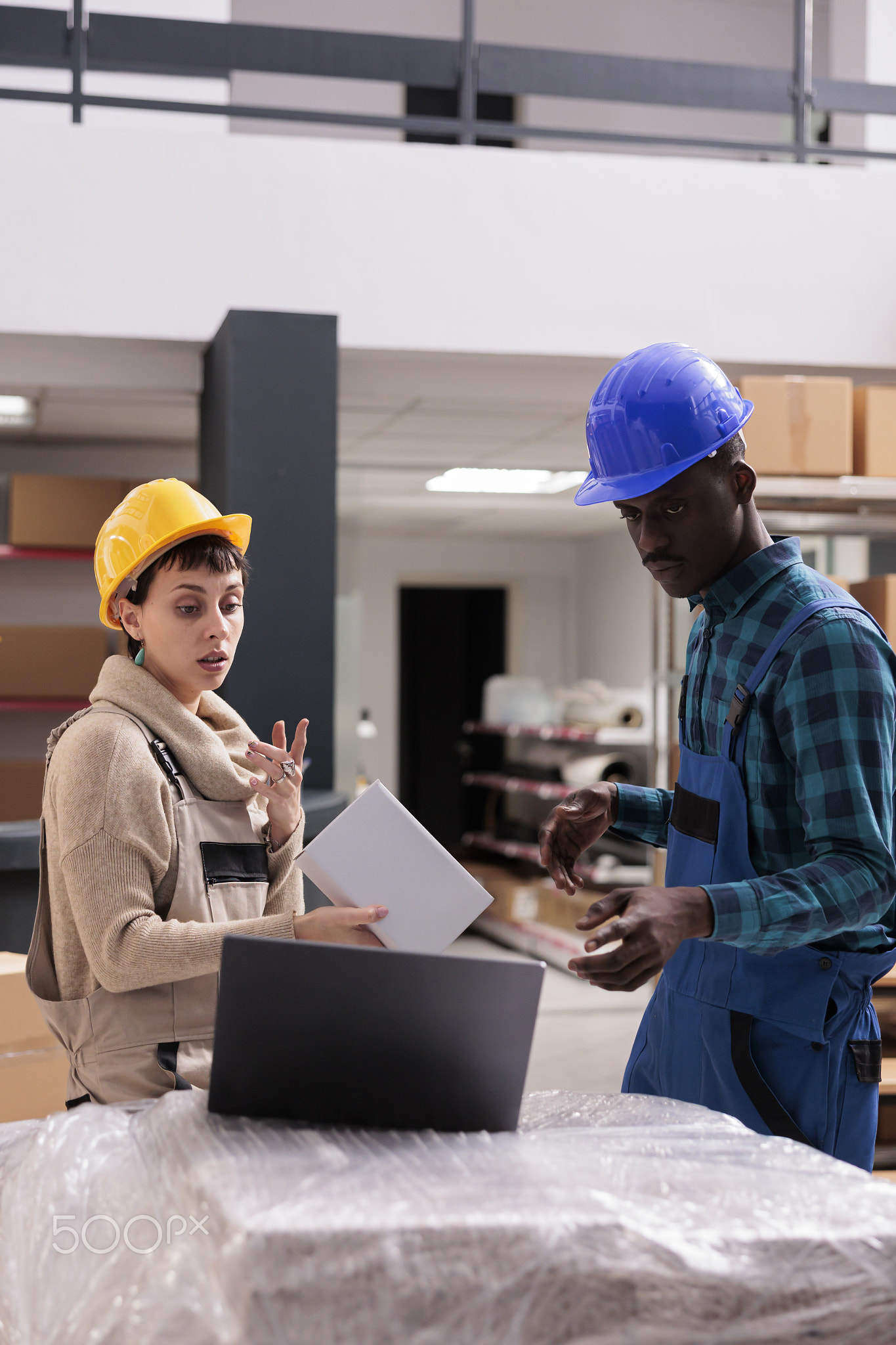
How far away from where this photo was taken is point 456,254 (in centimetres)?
440

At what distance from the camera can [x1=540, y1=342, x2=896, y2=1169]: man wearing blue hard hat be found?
1.37 meters

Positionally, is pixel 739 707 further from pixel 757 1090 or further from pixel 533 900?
pixel 533 900

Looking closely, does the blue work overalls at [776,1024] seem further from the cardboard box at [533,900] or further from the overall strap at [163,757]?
the cardboard box at [533,900]

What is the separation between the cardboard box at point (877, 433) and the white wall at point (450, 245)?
79 centimetres

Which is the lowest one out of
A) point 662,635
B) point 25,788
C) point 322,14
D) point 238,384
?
point 25,788

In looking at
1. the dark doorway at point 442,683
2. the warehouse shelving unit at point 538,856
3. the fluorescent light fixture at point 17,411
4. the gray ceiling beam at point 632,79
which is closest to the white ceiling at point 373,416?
the fluorescent light fixture at point 17,411

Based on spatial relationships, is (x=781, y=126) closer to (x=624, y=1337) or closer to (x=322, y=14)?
(x=322, y=14)

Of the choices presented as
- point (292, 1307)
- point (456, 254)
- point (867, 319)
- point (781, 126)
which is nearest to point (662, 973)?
point (292, 1307)

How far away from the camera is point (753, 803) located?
5.02 ft

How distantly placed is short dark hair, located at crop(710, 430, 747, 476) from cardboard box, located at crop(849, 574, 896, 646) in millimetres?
2333

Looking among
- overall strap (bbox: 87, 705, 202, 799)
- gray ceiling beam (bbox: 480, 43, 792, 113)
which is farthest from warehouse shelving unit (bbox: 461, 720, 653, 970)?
overall strap (bbox: 87, 705, 202, 799)

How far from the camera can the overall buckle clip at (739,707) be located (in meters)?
1.53

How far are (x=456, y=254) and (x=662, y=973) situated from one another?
335cm

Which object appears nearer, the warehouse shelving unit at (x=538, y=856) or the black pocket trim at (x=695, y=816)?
the black pocket trim at (x=695, y=816)
